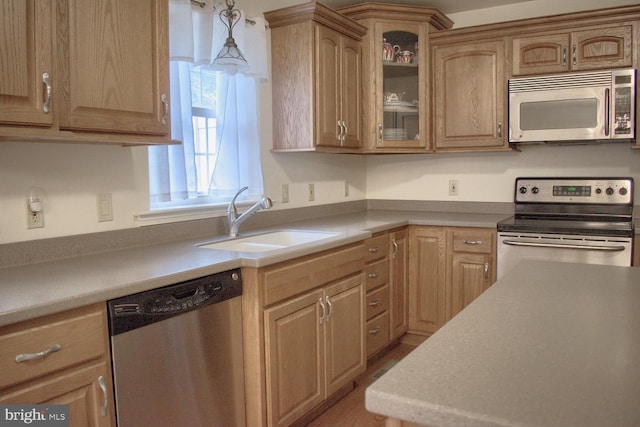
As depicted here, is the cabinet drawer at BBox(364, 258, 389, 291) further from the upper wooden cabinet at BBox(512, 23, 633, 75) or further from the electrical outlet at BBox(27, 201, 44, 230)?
the electrical outlet at BBox(27, 201, 44, 230)

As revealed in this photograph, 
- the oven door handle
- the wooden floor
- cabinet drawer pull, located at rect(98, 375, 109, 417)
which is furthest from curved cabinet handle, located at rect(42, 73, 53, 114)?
the oven door handle

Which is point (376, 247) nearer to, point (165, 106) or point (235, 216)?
point (235, 216)

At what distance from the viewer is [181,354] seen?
67.9 inches

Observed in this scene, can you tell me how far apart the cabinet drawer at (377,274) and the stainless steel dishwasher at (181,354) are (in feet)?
3.63

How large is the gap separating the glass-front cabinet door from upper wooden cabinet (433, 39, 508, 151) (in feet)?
0.36

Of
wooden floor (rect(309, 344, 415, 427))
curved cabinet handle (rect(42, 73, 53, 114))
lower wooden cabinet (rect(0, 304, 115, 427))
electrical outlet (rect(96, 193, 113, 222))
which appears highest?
curved cabinet handle (rect(42, 73, 53, 114))

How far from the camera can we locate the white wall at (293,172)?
1.83 meters

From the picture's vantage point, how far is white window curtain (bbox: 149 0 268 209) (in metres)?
2.37

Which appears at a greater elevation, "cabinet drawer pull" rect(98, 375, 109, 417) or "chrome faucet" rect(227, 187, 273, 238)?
"chrome faucet" rect(227, 187, 273, 238)

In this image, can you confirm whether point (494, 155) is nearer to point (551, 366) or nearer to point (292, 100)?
point (292, 100)

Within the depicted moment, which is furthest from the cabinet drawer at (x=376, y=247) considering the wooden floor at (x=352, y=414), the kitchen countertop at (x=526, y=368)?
the kitchen countertop at (x=526, y=368)

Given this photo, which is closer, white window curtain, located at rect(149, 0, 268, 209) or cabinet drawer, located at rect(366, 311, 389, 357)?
white window curtain, located at rect(149, 0, 268, 209)

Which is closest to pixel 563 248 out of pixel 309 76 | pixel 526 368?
pixel 309 76

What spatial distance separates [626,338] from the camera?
933 millimetres
